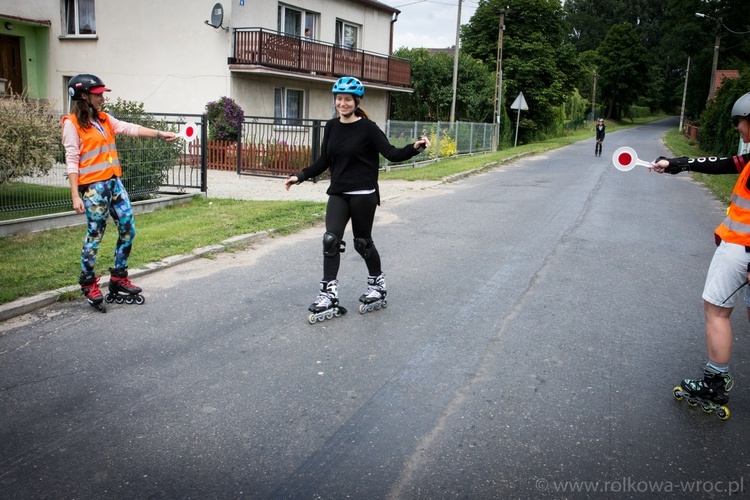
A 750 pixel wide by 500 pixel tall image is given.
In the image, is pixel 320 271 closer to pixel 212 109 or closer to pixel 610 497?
pixel 610 497

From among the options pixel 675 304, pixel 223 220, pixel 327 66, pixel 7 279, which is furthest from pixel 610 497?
pixel 327 66

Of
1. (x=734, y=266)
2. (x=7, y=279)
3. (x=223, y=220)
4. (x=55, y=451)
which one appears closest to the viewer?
(x=55, y=451)

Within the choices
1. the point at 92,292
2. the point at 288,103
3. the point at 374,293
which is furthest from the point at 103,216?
→ the point at 288,103

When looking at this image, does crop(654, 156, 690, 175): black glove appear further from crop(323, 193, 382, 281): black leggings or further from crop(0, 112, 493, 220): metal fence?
crop(0, 112, 493, 220): metal fence

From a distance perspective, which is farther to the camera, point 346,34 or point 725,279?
point 346,34

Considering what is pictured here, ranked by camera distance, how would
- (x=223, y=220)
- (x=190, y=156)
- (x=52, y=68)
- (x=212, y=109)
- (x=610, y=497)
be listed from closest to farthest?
(x=610, y=497)
(x=223, y=220)
(x=190, y=156)
(x=212, y=109)
(x=52, y=68)

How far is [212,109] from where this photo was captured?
66.2ft

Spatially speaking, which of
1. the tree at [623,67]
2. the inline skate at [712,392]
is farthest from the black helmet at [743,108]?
the tree at [623,67]

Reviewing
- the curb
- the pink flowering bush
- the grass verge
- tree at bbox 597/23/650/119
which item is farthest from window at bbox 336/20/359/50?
tree at bbox 597/23/650/119

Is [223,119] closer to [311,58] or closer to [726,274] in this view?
[311,58]

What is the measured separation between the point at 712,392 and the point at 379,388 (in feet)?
6.64

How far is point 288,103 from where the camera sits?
931 inches

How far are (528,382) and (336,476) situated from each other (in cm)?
167

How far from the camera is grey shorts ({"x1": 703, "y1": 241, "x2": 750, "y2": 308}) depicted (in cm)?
382
